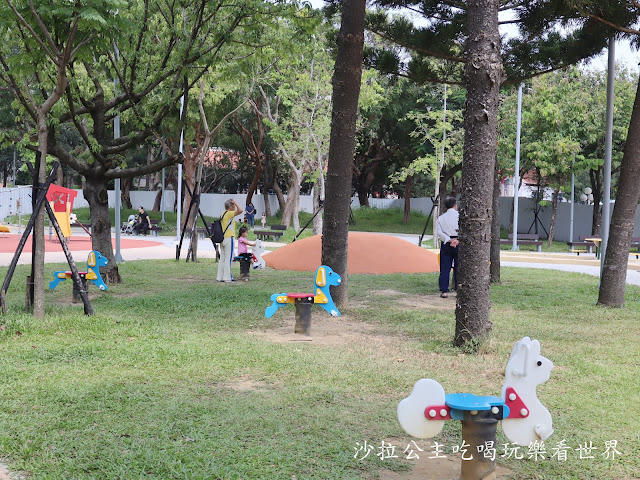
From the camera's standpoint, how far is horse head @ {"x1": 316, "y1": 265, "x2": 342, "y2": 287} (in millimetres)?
7978

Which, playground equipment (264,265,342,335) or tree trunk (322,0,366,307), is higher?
tree trunk (322,0,366,307)

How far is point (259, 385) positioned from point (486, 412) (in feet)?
7.92

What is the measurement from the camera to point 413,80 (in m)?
11.7

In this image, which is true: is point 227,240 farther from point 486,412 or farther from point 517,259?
point 517,259

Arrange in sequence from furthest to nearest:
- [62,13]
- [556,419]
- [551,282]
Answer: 1. [551,282]
2. [62,13]
3. [556,419]

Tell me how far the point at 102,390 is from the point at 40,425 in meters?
0.76

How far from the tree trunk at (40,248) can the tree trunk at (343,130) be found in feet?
11.6

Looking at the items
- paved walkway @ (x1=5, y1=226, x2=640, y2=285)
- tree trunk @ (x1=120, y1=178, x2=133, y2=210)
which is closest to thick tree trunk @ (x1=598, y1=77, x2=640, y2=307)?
paved walkway @ (x1=5, y1=226, x2=640, y2=285)

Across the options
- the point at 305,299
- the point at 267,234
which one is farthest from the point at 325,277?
the point at 267,234

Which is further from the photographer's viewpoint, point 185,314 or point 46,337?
point 185,314

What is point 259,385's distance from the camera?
5.40 m

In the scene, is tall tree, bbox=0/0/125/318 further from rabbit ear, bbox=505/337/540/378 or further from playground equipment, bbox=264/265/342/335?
rabbit ear, bbox=505/337/540/378

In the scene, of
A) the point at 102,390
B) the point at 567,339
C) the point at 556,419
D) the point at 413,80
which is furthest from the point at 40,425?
the point at 413,80

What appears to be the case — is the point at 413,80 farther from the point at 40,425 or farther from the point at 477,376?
the point at 40,425
